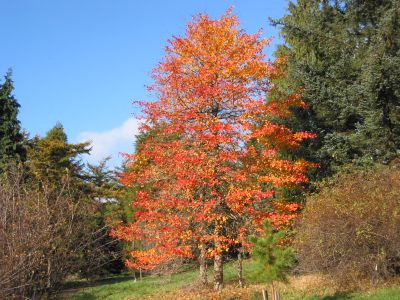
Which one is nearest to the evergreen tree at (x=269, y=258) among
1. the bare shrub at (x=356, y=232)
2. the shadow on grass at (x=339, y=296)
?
the shadow on grass at (x=339, y=296)

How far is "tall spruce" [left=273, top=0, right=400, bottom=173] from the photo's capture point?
14.9 m

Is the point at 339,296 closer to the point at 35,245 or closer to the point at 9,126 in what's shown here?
the point at 35,245

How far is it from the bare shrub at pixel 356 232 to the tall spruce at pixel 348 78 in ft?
10.0

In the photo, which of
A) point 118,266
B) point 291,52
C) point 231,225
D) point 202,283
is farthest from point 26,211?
point 118,266

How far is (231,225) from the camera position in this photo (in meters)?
14.1

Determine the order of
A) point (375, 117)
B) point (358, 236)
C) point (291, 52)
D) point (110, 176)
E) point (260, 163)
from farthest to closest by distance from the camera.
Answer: point (110, 176)
point (291, 52)
point (375, 117)
point (260, 163)
point (358, 236)

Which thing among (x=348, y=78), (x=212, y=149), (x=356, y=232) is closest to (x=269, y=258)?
(x=356, y=232)

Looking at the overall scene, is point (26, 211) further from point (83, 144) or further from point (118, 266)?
point (83, 144)

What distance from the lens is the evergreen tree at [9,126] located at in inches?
966

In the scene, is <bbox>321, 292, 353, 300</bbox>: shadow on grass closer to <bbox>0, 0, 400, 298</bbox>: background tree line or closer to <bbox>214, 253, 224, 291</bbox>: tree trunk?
<bbox>0, 0, 400, 298</bbox>: background tree line

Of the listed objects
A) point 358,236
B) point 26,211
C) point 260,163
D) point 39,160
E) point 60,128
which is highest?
point 60,128

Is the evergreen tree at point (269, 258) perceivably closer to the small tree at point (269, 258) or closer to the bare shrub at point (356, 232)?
the small tree at point (269, 258)

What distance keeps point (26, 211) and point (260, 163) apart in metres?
7.09

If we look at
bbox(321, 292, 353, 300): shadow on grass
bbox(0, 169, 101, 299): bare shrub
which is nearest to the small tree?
bbox(321, 292, 353, 300): shadow on grass
